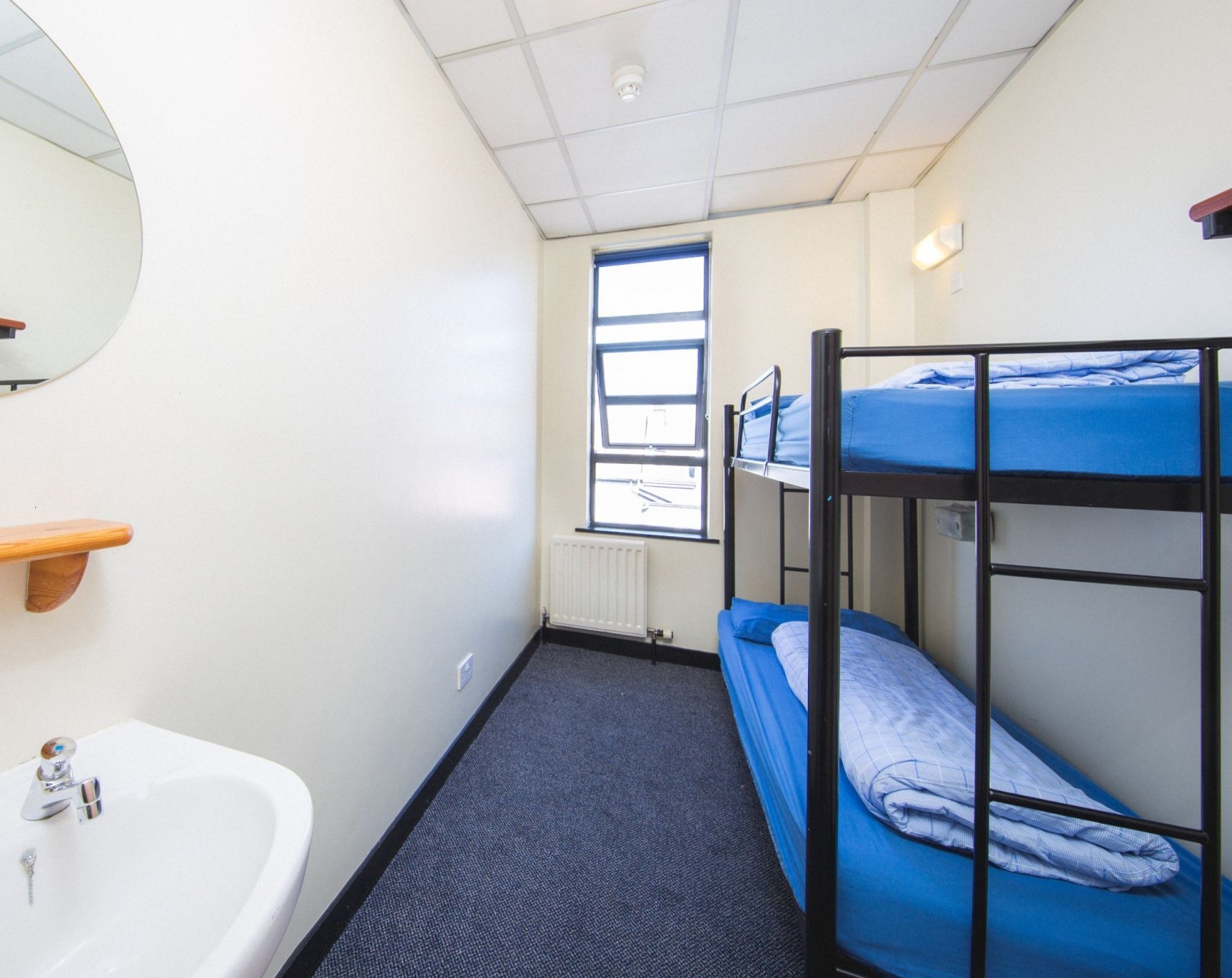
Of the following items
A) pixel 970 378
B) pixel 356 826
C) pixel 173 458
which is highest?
pixel 970 378

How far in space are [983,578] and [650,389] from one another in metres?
1.96

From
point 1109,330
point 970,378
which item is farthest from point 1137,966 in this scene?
point 1109,330

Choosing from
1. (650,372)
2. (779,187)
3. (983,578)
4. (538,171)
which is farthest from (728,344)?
(983,578)

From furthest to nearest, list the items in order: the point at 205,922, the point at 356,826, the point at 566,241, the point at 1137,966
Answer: the point at 566,241 < the point at 356,826 < the point at 1137,966 < the point at 205,922

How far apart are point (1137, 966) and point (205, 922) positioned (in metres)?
1.45

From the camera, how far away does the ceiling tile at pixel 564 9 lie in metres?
1.21

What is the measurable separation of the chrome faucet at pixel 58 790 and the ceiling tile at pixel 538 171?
7.36 feet

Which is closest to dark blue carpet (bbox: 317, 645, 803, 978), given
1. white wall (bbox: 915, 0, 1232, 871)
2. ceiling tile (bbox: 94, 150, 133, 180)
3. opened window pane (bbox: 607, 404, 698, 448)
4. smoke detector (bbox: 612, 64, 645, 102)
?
white wall (bbox: 915, 0, 1232, 871)

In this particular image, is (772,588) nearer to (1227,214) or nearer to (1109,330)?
(1109,330)

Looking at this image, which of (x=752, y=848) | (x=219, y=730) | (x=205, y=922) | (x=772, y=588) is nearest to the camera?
(x=205, y=922)

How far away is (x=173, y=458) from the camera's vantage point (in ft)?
2.39

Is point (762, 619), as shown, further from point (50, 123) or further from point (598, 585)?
point (50, 123)

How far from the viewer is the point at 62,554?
0.52 m

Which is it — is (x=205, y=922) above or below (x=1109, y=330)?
below
